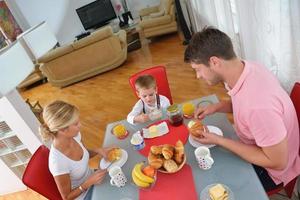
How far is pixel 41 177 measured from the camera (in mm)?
1489

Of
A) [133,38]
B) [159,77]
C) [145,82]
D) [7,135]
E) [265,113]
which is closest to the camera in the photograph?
[265,113]

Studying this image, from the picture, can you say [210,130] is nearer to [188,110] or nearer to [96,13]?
[188,110]

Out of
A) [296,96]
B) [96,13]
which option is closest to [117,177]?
[296,96]

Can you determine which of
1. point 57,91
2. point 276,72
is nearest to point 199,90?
point 276,72

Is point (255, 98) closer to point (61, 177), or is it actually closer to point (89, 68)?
point (61, 177)

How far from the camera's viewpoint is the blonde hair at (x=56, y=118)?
141cm

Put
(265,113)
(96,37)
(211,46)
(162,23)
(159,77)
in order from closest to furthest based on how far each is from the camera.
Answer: (265,113)
(211,46)
(159,77)
(96,37)
(162,23)

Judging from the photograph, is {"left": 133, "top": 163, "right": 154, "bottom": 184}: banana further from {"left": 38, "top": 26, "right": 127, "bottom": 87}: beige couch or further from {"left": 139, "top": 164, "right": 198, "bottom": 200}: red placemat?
{"left": 38, "top": 26, "right": 127, "bottom": 87}: beige couch

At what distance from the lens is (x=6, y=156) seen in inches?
108

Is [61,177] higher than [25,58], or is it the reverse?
[25,58]

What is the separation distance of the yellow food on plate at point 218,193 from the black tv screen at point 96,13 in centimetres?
668

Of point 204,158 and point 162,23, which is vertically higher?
point 204,158

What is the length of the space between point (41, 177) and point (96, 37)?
355cm

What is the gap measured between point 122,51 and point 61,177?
3837 millimetres
